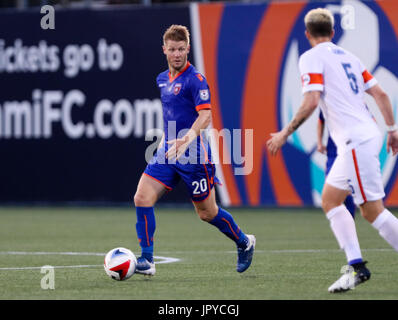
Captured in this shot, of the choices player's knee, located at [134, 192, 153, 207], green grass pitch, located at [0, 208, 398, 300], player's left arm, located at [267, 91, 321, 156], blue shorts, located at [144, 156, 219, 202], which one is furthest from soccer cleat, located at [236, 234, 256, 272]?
player's left arm, located at [267, 91, 321, 156]

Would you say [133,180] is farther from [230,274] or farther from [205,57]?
[230,274]

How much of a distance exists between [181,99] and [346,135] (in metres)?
1.93

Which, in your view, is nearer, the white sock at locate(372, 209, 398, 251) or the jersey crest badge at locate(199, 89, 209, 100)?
the white sock at locate(372, 209, 398, 251)

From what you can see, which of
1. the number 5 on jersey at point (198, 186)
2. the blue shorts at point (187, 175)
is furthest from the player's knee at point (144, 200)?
the number 5 on jersey at point (198, 186)

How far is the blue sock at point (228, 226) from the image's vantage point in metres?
9.15

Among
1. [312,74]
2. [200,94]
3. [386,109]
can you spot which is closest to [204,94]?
[200,94]

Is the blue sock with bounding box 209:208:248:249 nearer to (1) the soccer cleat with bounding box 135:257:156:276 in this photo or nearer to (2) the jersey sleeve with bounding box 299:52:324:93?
(1) the soccer cleat with bounding box 135:257:156:276

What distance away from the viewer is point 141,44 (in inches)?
738

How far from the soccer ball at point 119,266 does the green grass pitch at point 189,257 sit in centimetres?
9

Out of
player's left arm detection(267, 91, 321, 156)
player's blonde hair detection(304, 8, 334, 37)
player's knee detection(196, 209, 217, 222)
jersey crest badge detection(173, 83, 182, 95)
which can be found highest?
player's blonde hair detection(304, 8, 334, 37)

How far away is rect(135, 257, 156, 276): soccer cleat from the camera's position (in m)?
8.68

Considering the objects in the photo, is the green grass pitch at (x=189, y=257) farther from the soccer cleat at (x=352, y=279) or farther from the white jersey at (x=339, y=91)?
the white jersey at (x=339, y=91)

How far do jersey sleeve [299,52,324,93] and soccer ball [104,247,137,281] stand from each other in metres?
2.32

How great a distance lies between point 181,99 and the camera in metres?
8.85
